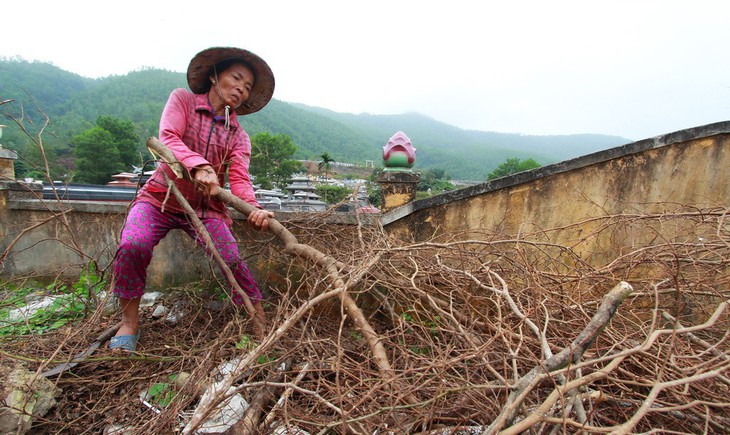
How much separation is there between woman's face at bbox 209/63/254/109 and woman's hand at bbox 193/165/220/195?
0.60 m

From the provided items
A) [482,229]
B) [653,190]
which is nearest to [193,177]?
[482,229]

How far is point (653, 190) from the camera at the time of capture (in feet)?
9.78

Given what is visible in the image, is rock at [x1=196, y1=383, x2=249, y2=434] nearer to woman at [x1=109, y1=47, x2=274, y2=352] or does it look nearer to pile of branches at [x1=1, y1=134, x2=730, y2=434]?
pile of branches at [x1=1, y1=134, x2=730, y2=434]

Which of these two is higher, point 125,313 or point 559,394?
point 559,394

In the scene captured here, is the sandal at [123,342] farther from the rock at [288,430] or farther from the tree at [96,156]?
the tree at [96,156]

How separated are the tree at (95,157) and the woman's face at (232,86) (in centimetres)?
5472

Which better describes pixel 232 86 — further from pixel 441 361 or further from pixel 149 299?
pixel 441 361

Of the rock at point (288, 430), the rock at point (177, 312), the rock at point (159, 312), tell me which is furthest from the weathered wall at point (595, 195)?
the rock at point (159, 312)

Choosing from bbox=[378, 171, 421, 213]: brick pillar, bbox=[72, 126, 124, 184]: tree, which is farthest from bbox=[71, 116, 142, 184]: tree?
bbox=[378, 171, 421, 213]: brick pillar

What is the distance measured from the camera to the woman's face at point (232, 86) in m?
2.55

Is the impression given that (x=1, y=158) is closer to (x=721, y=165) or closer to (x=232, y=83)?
(x=232, y=83)

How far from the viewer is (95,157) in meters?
46.4

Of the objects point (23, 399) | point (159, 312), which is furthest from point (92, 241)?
point (23, 399)

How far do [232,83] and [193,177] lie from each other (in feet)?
2.55
